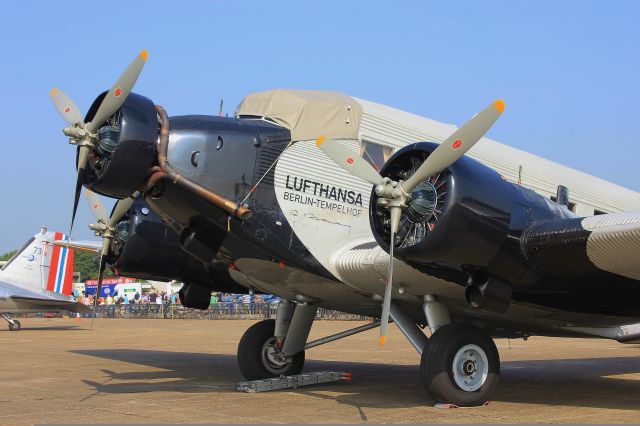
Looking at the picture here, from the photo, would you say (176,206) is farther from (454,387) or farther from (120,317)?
(120,317)

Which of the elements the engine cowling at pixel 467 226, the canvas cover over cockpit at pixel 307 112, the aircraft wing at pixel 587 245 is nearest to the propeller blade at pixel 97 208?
the canvas cover over cockpit at pixel 307 112

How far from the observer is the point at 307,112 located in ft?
35.2

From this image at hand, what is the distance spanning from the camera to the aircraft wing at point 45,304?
3625 cm

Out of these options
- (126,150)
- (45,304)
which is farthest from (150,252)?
(45,304)

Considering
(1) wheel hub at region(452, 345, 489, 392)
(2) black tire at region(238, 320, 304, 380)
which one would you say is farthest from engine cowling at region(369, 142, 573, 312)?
(2) black tire at region(238, 320, 304, 380)

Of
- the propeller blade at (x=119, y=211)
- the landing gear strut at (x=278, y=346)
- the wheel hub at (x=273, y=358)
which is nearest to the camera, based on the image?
the landing gear strut at (x=278, y=346)

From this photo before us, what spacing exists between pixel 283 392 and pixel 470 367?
10.2 feet

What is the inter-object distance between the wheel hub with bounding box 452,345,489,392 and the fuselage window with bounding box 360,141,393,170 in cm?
293

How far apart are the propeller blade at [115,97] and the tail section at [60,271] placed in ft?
98.0

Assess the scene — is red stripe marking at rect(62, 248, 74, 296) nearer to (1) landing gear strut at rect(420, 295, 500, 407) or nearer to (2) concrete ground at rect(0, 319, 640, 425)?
(2) concrete ground at rect(0, 319, 640, 425)

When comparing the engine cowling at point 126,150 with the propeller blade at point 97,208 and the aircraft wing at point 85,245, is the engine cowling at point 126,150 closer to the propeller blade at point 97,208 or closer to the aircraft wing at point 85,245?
the propeller blade at point 97,208

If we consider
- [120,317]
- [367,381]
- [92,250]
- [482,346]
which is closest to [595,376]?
[367,381]

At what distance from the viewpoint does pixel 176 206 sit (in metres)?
9.97

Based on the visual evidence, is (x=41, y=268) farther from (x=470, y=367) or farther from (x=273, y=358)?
(x=470, y=367)
